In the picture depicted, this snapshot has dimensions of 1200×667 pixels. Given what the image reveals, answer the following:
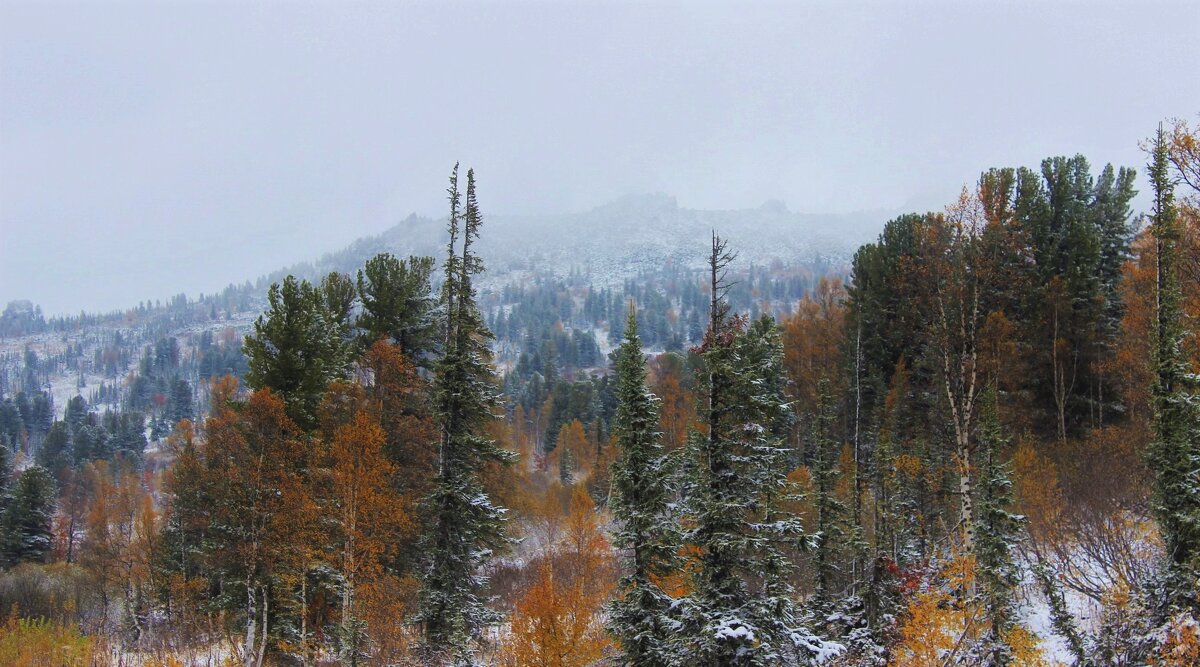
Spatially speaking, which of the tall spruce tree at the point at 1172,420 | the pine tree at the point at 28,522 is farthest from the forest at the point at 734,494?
the pine tree at the point at 28,522

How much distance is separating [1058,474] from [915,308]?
9.72 meters

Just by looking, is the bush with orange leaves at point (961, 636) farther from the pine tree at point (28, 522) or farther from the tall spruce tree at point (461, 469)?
the pine tree at point (28, 522)

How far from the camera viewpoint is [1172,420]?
14281mm

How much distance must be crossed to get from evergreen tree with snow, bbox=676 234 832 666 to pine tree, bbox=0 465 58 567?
55.3 m

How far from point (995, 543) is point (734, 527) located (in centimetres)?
735

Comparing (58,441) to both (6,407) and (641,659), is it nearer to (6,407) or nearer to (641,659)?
(6,407)

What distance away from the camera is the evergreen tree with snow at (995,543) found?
53.3ft

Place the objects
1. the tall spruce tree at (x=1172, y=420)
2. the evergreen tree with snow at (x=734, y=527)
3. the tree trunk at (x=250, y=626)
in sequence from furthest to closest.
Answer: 1. the tree trunk at (x=250, y=626)
2. the evergreen tree with snow at (x=734, y=527)
3. the tall spruce tree at (x=1172, y=420)

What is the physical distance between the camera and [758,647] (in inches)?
569

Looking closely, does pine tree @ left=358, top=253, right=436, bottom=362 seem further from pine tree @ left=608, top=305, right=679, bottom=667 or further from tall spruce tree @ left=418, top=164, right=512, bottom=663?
pine tree @ left=608, top=305, right=679, bottom=667

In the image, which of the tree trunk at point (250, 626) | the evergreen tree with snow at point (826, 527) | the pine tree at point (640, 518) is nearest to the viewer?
the pine tree at point (640, 518)

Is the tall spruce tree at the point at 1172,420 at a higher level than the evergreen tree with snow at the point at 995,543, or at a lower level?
higher

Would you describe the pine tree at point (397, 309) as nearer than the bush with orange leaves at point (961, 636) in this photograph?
No

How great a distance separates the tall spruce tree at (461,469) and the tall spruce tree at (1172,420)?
16.4 meters
